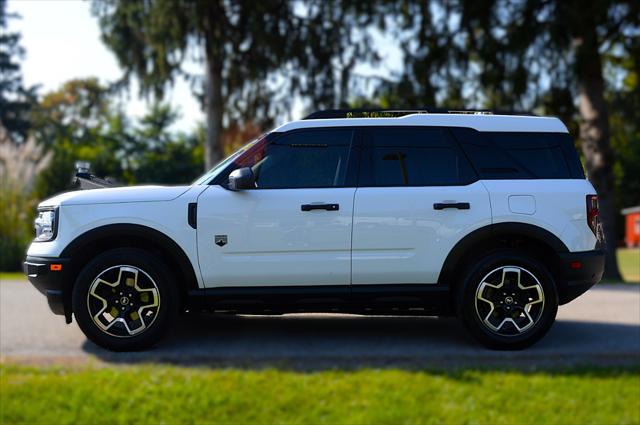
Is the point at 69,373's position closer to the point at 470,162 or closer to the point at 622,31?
the point at 470,162

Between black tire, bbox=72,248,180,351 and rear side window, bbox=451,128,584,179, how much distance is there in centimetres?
277

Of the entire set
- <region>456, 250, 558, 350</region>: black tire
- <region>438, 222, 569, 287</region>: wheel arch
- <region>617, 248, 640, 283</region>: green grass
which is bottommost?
<region>617, 248, 640, 283</region>: green grass

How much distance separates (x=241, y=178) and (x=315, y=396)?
6.62ft

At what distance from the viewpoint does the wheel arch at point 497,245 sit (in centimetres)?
624

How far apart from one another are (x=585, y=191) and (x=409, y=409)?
285cm

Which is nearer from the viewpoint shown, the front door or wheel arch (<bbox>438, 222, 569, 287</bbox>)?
the front door

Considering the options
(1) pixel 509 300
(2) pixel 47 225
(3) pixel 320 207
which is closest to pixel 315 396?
(3) pixel 320 207

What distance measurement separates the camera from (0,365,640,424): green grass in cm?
438

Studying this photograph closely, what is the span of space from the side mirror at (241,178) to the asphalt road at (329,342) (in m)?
1.33

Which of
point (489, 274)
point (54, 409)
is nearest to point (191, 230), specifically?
point (54, 409)

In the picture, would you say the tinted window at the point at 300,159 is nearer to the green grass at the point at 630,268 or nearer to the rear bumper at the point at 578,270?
the rear bumper at the point at 578,270

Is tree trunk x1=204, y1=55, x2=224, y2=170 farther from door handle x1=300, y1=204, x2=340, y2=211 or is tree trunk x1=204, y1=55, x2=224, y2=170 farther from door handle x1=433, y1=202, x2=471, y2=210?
door handle x1=433, y1=202, x2=471, y2=210

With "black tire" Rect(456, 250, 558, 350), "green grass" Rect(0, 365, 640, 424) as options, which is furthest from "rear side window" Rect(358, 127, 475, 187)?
"green grass" Rect(0, 365, 640, 424)

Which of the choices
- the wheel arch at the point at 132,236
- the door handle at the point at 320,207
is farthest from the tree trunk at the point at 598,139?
the wheel arch at the point at 132,236
